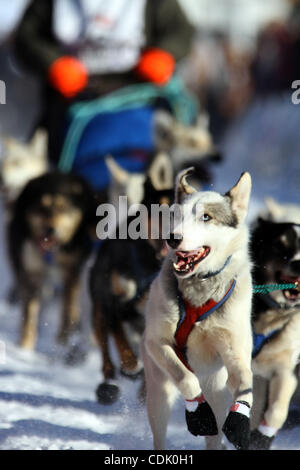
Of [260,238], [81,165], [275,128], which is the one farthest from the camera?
[275,128]

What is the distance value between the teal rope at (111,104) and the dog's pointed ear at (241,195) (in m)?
1.85

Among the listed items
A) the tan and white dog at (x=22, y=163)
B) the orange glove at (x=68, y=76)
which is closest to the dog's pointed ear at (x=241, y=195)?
the orange glove at (x=68, y=76)

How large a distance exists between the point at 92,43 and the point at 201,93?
→ 4.76 m

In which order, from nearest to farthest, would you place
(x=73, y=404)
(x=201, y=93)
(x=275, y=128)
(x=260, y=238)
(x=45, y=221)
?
(x=260, y=238) < (x=73, y=404) < (x=45, y=221) < (x=275, y=128) < (x=201, y=93)

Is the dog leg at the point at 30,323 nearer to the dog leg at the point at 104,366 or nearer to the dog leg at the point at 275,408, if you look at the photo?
the dog leg at the point at 104,366

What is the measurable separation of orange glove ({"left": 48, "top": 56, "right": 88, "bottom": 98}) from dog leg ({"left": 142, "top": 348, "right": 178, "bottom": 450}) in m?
2.07

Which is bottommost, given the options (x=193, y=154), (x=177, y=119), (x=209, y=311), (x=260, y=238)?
(x=209, y=311)

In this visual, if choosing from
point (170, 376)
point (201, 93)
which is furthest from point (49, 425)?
point (201, 93)

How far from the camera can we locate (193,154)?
3502 millimetres

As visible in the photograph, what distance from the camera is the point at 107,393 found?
74.2 inches

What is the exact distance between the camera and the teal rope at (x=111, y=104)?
3.31 metres

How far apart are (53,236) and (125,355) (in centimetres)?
107

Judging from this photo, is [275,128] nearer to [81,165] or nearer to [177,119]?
[177,119]

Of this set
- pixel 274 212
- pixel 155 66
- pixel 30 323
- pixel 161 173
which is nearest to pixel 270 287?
pixel 274 212
